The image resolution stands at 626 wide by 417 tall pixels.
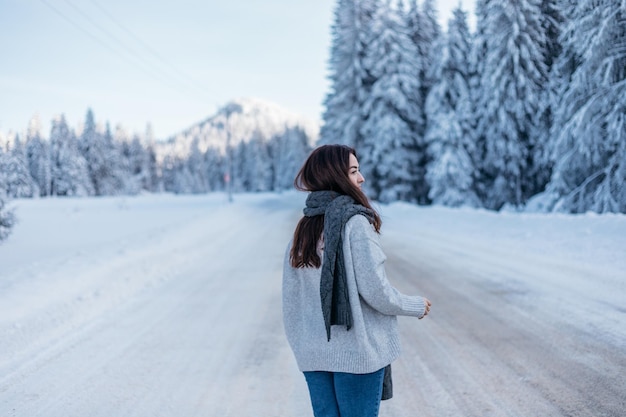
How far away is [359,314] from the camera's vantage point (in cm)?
193

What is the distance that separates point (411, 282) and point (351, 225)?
20.6 ft

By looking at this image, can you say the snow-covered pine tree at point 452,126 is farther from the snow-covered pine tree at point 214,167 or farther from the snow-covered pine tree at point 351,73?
the snow-covered pine tree at point 214,167

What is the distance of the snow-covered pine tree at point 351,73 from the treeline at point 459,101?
0.08 metres

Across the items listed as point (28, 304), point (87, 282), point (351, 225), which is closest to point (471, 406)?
point (351, 225)

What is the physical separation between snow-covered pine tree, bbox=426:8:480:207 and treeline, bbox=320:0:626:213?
2.5 inches

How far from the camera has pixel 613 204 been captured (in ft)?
45.6

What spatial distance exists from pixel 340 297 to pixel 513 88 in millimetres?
25132

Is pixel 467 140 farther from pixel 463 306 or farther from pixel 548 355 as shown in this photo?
pixel 548 355

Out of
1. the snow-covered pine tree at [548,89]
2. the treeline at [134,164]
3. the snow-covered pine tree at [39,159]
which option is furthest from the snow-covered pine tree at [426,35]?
the snow-covered pine tree at [39,159]

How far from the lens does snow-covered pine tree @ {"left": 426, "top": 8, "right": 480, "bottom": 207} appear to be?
25953mm

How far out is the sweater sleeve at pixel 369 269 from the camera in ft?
6.19

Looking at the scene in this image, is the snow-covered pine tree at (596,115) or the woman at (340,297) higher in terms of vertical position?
the snow-covered pine tree at (596,115)

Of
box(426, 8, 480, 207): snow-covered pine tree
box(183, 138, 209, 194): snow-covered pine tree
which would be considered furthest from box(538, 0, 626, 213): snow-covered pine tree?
box(183, 138, 209, 194): snow-covered pine tree

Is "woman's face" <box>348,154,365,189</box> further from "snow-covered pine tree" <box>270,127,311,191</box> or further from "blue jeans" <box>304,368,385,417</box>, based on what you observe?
"snow-covered pine tree" <box>270,127,311,191</box>
